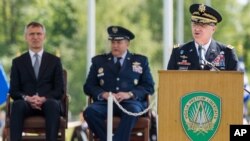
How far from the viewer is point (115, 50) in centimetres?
1315

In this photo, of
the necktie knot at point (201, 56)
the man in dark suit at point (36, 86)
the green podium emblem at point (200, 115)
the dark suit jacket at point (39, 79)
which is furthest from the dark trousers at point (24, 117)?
the green podium emblem at point (200, 115)

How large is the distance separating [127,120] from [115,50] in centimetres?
100

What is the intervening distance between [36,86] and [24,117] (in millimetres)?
440

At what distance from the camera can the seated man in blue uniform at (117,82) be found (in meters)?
12.8

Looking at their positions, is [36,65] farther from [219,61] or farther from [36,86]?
[219,61]

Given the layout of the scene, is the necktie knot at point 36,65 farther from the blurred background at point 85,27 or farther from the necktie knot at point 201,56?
the blurred background at point 85,27

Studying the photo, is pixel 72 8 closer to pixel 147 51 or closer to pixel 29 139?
pixel 147 51

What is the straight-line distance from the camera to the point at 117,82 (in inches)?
515

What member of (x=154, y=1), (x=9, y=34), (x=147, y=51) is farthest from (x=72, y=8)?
(x=154, y=1)

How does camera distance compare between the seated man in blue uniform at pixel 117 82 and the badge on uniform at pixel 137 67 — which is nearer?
the seated man in blue uniform at pixel 117 82

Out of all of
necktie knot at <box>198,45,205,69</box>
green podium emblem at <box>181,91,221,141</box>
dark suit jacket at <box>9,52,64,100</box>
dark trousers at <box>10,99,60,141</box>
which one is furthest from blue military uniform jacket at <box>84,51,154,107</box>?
green podium emblem at <box>181,91,221,141</box>

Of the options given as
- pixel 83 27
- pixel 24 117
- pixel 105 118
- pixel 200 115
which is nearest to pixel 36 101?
pixel 24 117

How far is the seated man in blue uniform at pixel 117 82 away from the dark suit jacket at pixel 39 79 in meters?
0.37

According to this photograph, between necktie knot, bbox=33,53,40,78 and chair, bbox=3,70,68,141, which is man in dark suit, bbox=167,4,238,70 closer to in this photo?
chair, bbox=3,70,68,141
